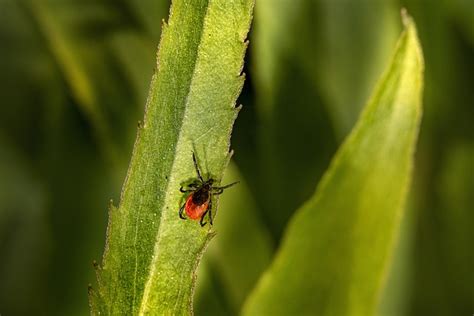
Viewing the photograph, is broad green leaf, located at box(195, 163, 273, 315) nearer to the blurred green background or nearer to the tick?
the blurred green background

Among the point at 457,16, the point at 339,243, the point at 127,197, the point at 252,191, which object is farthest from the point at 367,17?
the point at 127,197

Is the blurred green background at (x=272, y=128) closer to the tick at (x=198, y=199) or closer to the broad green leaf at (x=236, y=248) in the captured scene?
the broad green leaf at (x=236, y=248)

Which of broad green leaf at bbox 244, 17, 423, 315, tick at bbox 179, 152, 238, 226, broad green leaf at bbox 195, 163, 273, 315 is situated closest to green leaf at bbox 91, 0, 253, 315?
tick at bbox 179, 152, 238, 226

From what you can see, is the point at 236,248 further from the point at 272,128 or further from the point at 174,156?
the point at 174,156

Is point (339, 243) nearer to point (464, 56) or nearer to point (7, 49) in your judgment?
point (464, 56)

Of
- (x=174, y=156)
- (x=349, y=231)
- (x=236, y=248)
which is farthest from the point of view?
(x=236, y=248)

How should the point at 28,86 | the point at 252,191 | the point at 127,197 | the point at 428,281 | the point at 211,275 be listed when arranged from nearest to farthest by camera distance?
1. the point at 127,197
2. the point at 211,275
3. the point at 252,191
4. the point at 428,281
5. the point at 28,86

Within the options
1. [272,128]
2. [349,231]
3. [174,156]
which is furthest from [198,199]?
[272,128]
